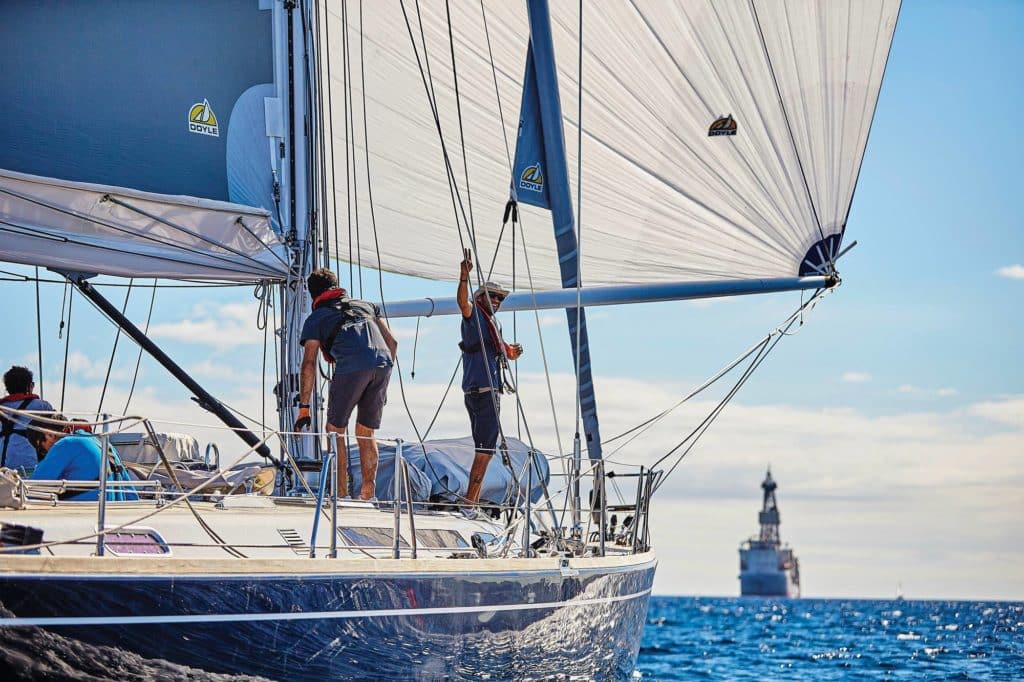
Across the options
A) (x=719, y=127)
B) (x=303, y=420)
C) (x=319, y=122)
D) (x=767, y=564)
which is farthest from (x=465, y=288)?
(x=767, y=564)

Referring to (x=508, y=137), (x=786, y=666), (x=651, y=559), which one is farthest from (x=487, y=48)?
(x=786, y=666)

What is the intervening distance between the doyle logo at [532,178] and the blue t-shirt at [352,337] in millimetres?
1946

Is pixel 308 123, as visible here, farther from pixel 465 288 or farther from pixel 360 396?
pixel 360 396

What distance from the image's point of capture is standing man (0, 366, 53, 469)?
7.33 meters

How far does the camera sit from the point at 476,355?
8641 mm

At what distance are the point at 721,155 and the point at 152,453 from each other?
5.27m

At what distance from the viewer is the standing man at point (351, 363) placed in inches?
309

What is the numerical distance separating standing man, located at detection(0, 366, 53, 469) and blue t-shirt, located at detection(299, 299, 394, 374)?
5.03 ft

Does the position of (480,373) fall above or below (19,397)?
above

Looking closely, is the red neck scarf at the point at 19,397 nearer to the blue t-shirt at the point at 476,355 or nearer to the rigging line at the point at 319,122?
the blue t-shirt at the point at 476,355

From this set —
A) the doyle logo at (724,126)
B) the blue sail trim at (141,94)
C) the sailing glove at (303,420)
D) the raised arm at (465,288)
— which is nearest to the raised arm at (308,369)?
the sailing glove at (303,420)

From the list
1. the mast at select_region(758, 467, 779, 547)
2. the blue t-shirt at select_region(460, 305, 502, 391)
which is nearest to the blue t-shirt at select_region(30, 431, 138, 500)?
the blue t-shirt at select_region(460, 305, 502, 391)

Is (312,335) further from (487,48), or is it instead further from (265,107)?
(487,48)

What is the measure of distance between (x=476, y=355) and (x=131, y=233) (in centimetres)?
258
